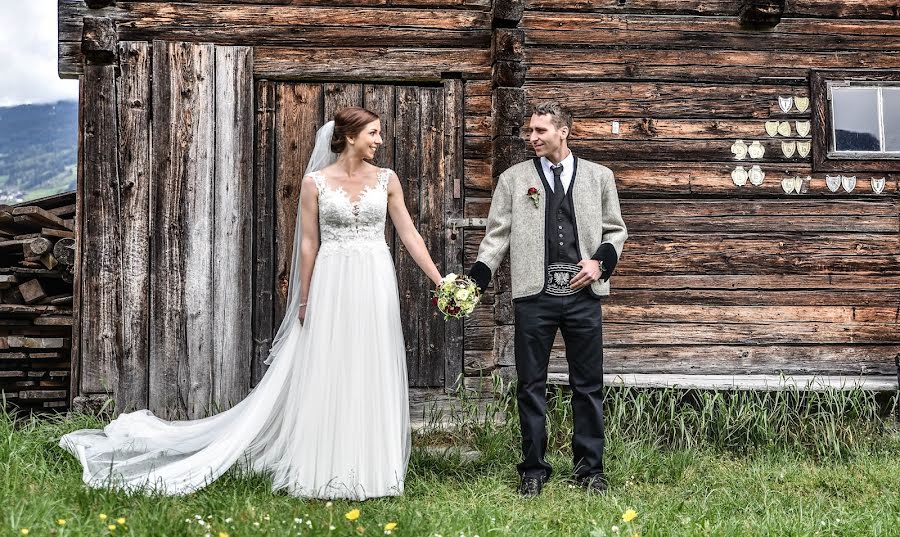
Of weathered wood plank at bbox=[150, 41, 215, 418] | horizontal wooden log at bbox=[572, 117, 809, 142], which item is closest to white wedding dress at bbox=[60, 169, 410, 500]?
weathered wood plank at bbox=[150, 41, 215, 418]

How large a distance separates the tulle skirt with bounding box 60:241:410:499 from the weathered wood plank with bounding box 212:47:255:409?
93 cm

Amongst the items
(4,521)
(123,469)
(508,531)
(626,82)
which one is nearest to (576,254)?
(508,531)

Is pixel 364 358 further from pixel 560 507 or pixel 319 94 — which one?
pixel 319 94

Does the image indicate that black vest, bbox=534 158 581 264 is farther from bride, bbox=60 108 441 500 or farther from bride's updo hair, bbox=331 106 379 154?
bride's updo hair, bbox=331 106 379 154

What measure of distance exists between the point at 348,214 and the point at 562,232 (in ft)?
3.77

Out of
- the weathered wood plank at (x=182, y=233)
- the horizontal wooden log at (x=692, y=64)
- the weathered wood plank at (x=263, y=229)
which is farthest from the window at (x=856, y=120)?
the weathered wood plank at (x=182, y=233)

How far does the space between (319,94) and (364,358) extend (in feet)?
7.35

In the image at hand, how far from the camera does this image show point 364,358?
4.16 metres

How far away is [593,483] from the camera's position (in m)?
4.31

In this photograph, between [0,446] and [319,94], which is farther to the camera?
[319,94]

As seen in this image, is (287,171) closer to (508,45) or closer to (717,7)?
(508,45)

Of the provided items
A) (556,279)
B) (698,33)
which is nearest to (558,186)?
(556,279)

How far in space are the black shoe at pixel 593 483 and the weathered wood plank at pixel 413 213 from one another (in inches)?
61.6

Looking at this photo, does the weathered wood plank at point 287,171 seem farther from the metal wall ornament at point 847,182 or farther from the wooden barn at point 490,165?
the metal wall ornament at point 847,182
